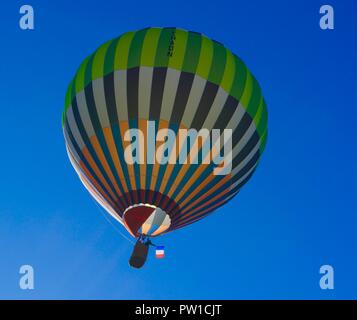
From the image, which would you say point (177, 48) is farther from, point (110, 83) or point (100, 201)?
point (100, 201)

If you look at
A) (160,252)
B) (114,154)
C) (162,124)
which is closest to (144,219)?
(160,252)

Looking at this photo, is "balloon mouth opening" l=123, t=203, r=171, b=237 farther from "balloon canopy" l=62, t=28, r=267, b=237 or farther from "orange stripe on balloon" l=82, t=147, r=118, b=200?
"orange stripe on balloon" l=82, t=147, r=118, b=200

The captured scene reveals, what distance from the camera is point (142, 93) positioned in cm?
1557

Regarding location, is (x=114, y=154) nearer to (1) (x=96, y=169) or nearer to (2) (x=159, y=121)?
(1) (x=96, y=169)

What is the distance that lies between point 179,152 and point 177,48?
2.58 metres

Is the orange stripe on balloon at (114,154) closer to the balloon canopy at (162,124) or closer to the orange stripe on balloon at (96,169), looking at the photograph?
the balloon canopy at (162,124)

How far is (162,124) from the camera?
15.4 metres

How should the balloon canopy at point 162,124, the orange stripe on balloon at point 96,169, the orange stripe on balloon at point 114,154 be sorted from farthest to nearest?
the orange stripe on balloon at point 96,169, the orange stripe on balloon at point 114,154, the balloon canopy at point 162,124

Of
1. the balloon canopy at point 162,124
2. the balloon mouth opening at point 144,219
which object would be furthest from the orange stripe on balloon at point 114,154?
the balloon mouth opening at point 144,219

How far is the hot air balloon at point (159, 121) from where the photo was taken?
15.5 m

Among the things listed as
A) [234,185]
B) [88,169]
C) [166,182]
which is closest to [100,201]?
[88,169]

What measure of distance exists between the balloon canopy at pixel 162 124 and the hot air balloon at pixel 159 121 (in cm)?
2

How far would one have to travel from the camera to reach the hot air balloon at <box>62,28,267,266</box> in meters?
15.5

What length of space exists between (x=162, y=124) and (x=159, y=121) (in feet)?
→ 0.33
